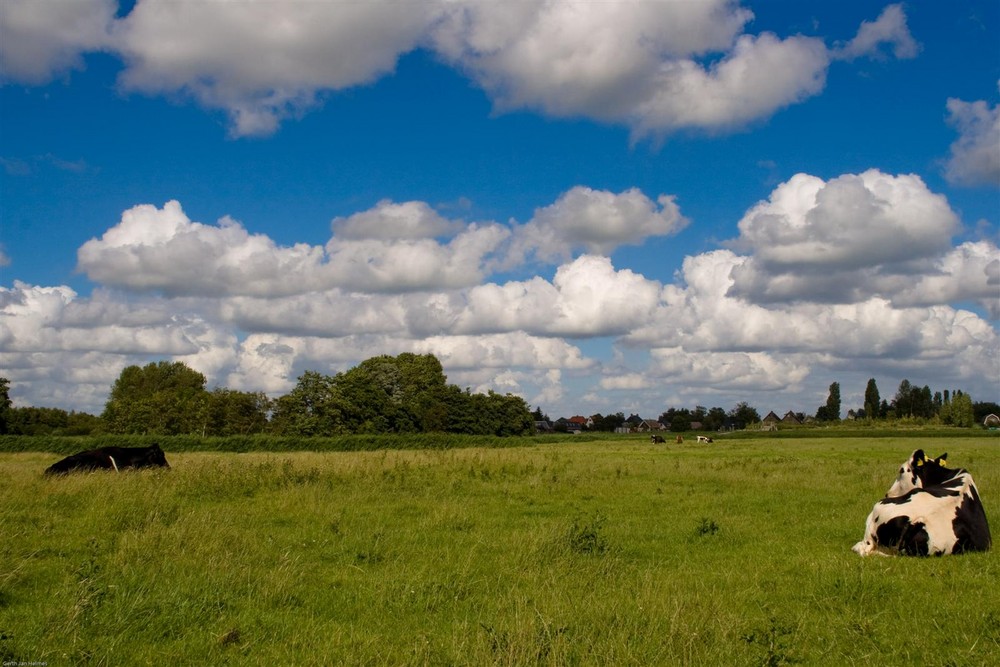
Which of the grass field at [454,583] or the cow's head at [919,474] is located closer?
the grass field at [454,583]

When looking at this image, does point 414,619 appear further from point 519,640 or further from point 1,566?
point 1,566

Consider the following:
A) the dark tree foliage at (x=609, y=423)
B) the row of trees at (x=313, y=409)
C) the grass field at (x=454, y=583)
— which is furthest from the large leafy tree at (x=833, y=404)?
the grass field at (x=454, y=583)

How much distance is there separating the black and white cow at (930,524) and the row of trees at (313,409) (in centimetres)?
7373

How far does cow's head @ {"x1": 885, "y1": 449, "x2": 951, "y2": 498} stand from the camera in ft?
38.3

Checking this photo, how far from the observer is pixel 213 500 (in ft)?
48.3

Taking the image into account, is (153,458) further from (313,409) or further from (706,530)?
(313,409)

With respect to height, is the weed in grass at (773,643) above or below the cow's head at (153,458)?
below

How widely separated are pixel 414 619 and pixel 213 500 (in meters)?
8.93

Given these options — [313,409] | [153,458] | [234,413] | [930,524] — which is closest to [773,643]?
[930,524]

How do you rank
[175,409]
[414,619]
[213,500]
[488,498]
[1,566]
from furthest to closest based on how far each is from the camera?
1. [175,409]
2. [488,498]
3. [213,500]
4. [1,566]
5. [414,619]

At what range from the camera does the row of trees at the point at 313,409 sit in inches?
3268

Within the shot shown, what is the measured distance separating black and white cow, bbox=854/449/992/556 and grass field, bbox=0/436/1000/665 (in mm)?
399

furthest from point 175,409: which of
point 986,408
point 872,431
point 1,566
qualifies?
point 986,408

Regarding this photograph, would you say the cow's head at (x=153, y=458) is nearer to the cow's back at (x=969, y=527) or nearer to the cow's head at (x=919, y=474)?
the cow's head at (x=919, y=474)
